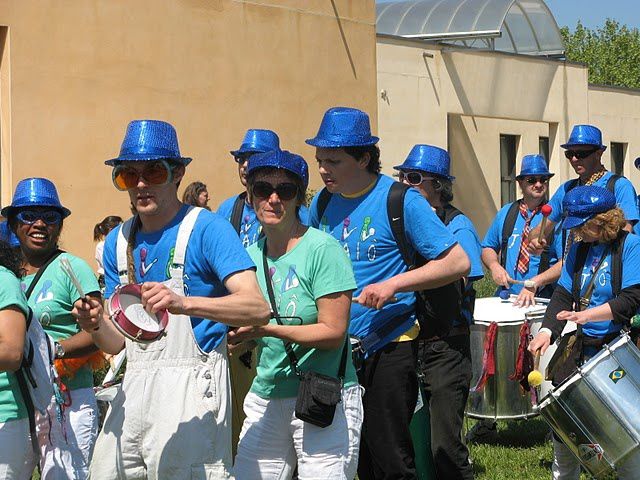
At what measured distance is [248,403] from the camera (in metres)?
5.63

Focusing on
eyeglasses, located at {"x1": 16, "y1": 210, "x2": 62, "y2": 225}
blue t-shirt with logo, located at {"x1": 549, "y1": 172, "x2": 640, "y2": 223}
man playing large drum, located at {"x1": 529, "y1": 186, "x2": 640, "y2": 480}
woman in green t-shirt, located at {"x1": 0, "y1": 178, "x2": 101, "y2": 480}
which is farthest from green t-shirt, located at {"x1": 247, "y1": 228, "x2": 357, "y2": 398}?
blue t-shirt with logo, located at {"x1": 549, "y1": 172, "x2": 640, "y2": 223}

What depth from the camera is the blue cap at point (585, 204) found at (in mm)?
7125

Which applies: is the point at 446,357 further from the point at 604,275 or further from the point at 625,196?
the point at 625,196

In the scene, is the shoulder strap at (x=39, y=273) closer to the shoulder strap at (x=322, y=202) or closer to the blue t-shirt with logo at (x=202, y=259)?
the shoulder strap at (x=322, y=202)

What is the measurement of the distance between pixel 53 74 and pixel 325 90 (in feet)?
15.7

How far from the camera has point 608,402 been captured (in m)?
6.71

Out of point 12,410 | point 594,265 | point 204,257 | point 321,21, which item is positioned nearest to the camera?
point 204,257

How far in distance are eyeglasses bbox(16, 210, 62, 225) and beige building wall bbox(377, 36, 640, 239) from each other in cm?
1572

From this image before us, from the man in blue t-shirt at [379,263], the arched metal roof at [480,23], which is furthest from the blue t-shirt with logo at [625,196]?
the arched metal roof at [480,23]

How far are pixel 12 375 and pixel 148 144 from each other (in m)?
1.13

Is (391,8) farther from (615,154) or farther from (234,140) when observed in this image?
(234,140)

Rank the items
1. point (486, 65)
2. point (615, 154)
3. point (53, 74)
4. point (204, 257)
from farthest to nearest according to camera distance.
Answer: point (615, 154) < point (486, 65) < point (53, 74) < point (204, 257)

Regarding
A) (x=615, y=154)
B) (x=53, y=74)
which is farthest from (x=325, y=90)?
(x=615, y=154)

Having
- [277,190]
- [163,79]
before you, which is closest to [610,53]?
[163,79]
